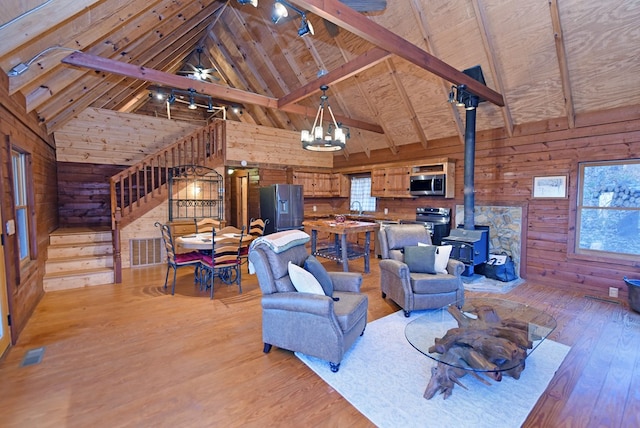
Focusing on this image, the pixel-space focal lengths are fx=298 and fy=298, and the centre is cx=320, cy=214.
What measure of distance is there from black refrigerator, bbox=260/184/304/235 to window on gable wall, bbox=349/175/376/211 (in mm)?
2020

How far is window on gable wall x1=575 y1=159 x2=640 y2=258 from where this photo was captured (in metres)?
4.23

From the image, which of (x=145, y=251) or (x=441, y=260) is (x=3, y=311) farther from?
(x=441, y=260)

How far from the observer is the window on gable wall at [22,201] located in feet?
12.4

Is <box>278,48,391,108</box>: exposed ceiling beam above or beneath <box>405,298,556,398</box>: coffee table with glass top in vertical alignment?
above

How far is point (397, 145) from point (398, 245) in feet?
12.3

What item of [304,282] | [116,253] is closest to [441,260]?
[304,282]

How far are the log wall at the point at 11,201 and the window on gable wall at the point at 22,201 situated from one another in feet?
0.39

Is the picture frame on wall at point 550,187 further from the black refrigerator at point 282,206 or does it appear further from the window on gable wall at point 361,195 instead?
the black refrigerator at point 282,206

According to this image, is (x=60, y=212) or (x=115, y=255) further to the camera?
(x=60, y=212)

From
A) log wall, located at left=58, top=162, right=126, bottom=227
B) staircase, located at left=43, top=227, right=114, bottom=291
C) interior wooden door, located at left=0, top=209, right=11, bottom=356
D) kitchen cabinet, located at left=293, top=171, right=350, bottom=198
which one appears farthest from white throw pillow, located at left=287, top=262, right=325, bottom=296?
log wall, located at left=58, top=162, right=126, bottom=227

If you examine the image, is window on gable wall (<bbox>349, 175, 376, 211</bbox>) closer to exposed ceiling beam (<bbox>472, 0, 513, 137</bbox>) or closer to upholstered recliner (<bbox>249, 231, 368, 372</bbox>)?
exposed ceiling beam (<bbox>472, 0, 513, 137</bbox>)

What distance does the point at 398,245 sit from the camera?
4.27 meters

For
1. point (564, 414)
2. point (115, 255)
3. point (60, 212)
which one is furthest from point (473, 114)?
point (60, 212)

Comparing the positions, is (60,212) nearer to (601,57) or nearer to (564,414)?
(564,414)
